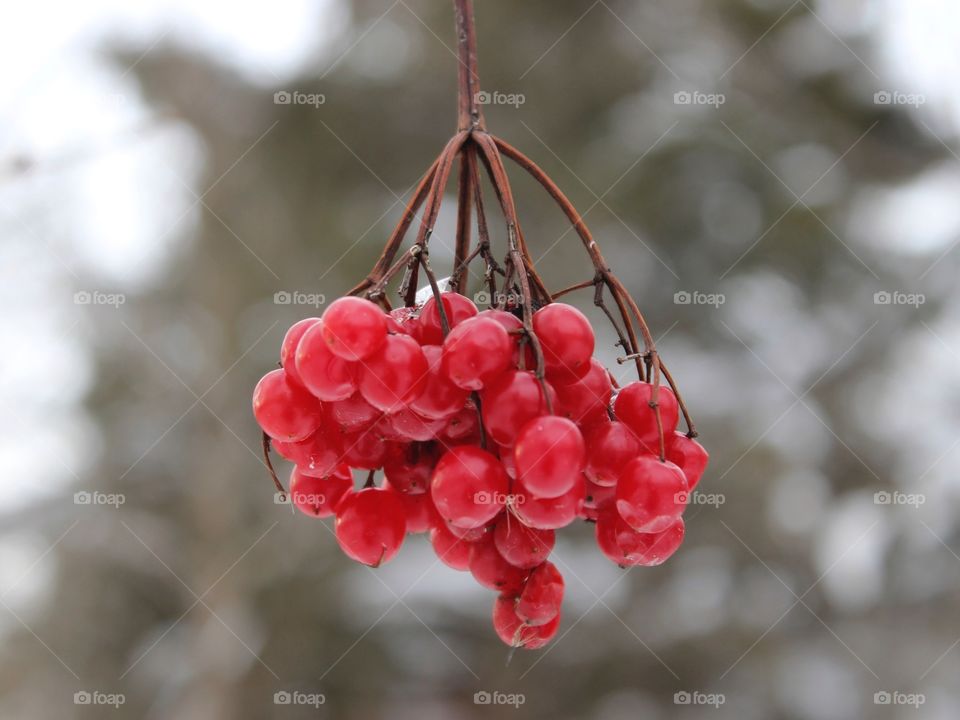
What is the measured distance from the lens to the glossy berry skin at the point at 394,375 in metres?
0.55

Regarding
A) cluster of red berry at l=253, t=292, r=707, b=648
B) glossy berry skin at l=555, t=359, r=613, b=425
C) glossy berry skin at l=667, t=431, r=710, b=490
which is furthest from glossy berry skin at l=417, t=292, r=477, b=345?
glossy berry skin at l=667, t=431, r=710, b=490

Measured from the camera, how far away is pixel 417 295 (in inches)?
28.0

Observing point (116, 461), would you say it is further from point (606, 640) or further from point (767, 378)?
point (767, 378)

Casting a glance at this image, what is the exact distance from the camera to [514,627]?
0.69 meters

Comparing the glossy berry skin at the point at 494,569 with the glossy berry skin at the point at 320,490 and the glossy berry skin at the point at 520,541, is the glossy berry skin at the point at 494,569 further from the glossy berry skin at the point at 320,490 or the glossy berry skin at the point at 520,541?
the glossy berry skin at the point at 320,490

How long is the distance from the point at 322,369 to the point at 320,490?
182 millimetres

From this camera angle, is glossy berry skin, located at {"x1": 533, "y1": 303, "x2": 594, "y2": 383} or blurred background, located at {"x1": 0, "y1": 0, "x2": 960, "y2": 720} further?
blurred background, located at {"x1": 0, "y1": 0, "x2": 960, "y2": 720}

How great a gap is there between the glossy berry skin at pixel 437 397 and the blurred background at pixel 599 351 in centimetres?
250

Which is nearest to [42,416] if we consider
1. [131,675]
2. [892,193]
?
[131,675]

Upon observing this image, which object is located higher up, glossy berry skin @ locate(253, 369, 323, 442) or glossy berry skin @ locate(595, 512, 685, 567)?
glossy berry skin @ locate(253, 369, 323, 442)

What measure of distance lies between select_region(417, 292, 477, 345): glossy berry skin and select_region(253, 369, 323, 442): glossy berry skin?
111 millimetres

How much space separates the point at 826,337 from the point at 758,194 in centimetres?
67

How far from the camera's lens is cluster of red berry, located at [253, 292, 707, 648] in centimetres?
55

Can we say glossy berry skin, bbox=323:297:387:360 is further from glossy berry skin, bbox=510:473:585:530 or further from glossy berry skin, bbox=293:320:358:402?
glossy berry skin, bbox=510:473:585:530
